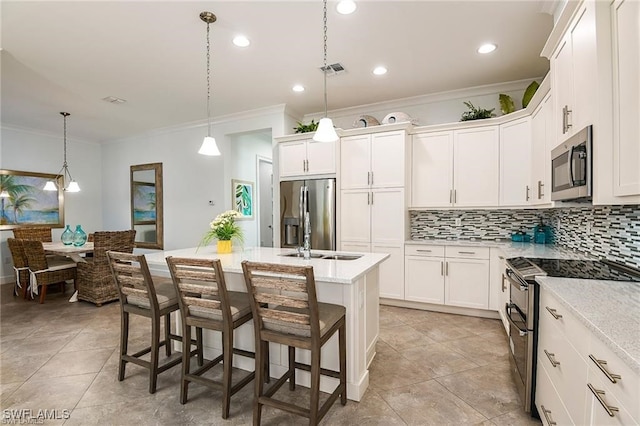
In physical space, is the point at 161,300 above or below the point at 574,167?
below

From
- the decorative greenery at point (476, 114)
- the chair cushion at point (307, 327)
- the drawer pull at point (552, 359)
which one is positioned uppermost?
the decorative greenery at point (476, 114)

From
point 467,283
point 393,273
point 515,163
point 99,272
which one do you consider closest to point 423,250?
point 393,273

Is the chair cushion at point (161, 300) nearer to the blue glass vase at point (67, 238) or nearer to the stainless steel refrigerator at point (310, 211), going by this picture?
the stainless steel refrigerator at point (310, 211)

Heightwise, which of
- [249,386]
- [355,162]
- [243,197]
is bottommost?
[249,386]

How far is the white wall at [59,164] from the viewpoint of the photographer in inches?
217

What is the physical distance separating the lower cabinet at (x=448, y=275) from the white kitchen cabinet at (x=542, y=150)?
3.03ft

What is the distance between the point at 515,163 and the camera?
3531mm

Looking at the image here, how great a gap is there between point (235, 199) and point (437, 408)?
4.48 m

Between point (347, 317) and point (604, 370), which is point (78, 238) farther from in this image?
point (604, 370)

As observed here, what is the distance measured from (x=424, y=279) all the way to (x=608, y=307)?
104 inches

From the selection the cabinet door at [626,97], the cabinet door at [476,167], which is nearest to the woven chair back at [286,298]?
the cabinet door at [626,97]

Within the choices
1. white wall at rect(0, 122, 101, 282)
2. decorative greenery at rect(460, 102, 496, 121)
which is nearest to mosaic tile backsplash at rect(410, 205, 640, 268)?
decorative greenery at rect(460, 102, 496, 121)

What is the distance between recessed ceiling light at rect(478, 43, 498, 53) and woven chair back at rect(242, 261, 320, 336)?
2883 mm

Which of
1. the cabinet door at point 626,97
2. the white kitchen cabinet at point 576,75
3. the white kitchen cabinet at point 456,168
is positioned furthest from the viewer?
the white kitchen cabinet at point 456,168
